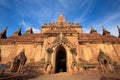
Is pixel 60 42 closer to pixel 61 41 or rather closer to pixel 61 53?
pixel 61 41

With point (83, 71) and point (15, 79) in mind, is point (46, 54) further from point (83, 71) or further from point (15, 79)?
point (15, 79)

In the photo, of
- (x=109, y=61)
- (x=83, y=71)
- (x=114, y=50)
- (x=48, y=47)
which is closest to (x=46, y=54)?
(x=48, y=47)

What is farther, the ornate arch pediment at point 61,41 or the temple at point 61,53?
the ornate arch pediment at point 61,41

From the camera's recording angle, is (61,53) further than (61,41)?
Yes

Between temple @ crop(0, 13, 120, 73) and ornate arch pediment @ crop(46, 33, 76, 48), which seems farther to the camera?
ornate arch pediment @ crop(46, 33, 76, 48)

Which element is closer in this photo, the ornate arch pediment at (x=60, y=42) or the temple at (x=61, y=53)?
the temple at (x=61, y=53)

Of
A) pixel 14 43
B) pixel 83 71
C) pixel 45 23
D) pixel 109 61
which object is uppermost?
pixel 45 23

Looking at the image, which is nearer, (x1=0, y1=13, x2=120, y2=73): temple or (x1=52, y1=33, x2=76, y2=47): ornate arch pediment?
(x1=0, y1=13, x2=120, y2=73): temple

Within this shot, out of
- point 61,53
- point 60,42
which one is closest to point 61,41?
point 60,42

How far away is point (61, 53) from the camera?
67.4ft

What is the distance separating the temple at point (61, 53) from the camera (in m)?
15.5

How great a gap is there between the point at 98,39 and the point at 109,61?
521 centimetres

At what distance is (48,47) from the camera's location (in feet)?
56.3

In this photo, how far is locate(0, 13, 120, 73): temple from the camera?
15463mm
